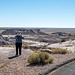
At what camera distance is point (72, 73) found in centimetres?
817

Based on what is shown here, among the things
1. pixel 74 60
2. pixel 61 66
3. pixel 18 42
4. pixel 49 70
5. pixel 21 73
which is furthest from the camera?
pixel 18 42

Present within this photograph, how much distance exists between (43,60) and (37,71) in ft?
5.80

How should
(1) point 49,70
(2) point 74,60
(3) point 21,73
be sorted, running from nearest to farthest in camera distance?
(3) point 21,73 < (1) point 49,70 < (2) point 74,60

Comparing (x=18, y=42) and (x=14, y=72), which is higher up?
(x=18, y=42)

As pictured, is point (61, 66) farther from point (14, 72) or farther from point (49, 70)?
point (14, 72)

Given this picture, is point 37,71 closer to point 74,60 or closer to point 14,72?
point 14,72

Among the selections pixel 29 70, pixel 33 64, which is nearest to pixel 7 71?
pixel 29 70

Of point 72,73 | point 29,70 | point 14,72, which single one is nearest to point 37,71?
point 29,70

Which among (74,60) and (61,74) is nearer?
(61,74)

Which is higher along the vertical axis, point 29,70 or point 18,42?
point 18,42

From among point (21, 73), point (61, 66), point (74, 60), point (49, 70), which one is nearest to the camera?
point (21, 73)

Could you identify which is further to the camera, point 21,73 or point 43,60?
point 43,60

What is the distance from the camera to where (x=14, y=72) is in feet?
26.5

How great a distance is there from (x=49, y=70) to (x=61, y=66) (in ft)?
4.87
